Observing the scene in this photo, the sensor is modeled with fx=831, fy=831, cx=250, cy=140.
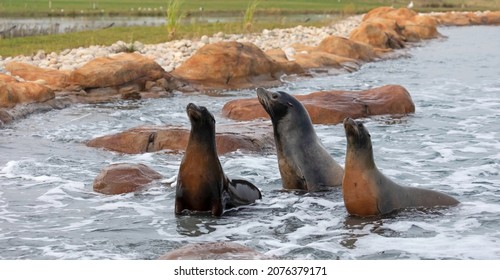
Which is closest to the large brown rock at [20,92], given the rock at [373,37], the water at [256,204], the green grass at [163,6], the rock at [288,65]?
the water at [256,204]

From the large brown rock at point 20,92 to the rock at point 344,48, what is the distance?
11.1 metres

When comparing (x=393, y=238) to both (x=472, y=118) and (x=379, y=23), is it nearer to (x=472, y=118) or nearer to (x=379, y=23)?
(x=472, y=118)

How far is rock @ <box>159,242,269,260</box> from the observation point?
6688mm

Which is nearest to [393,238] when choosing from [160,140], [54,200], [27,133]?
[54,200]

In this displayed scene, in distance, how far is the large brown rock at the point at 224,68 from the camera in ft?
63.7

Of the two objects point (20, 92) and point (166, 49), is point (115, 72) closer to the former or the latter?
point (20, 92)

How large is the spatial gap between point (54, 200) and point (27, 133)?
439cm

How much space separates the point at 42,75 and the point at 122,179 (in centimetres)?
859

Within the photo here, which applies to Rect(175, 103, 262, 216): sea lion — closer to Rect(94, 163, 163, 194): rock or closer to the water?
the water

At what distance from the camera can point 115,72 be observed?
17.7 meters

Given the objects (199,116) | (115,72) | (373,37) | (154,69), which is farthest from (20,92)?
(373,37)

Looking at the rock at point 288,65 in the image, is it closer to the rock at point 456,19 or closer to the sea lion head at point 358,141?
the sea lion head at point 358,141

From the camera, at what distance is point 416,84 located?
68.1 ft

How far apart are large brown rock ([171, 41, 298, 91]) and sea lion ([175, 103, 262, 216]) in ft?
34.3
